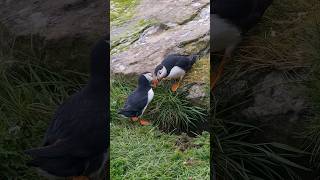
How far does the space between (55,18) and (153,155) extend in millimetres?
1116

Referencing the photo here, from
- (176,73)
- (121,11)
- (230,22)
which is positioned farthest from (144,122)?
(230,22)

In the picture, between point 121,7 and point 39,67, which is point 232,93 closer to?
point 121,7

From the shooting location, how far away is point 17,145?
3.39 metres

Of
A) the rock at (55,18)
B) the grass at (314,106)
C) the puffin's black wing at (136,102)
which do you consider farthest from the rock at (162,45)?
the grass at (314,106)

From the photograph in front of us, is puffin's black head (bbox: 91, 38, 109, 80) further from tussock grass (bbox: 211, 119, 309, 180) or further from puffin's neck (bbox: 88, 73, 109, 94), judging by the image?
tussock grass (bbox: 211, 119, 309, 180)

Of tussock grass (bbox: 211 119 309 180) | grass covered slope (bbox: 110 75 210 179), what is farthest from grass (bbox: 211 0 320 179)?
grass covered slope (bbox: 110 75 210 179)

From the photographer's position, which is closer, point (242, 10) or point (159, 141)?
point (159, 141)

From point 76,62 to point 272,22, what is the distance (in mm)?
1265

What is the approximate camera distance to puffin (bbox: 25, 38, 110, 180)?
3.13 metres

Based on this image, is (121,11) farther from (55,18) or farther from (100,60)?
(55,18)

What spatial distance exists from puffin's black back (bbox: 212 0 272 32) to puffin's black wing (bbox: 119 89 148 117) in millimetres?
673

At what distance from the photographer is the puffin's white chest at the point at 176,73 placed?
10.1ft

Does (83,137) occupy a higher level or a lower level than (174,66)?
lower

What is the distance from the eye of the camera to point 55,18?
3469mm
